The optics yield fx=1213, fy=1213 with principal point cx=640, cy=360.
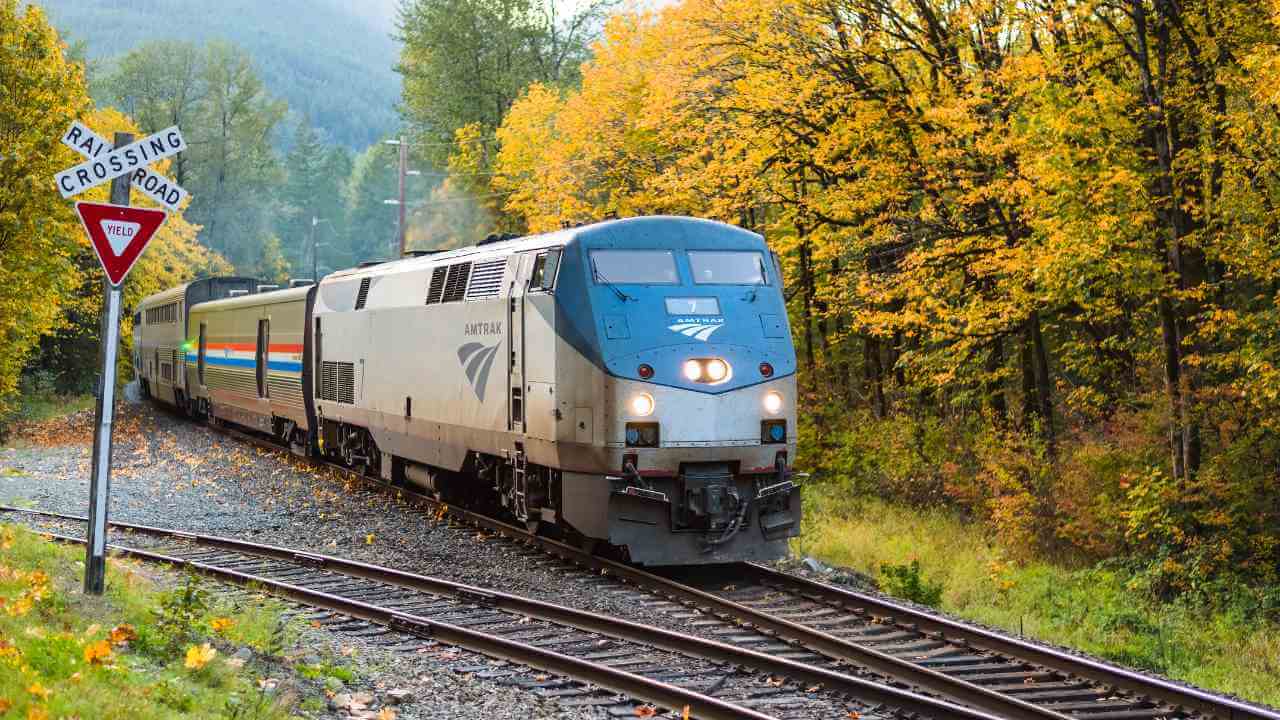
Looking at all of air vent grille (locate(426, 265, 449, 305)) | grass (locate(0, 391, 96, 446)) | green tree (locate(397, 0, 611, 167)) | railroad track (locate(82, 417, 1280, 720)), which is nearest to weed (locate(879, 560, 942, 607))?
railroad track (locate(82, 417, 1280, 720))

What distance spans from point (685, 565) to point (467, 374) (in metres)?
3.57

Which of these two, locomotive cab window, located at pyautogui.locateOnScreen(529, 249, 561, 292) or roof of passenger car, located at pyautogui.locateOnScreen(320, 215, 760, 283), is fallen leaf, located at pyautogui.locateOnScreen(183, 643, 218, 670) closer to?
locomotive cab window, located at pyautogui.locateOnScreen(529, 249, 561, 292)

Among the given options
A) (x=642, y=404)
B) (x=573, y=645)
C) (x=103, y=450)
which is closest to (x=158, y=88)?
(x=642, y=404)

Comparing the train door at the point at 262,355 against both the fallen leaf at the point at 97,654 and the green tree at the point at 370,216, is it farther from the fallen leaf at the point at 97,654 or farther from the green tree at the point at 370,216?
the green tree at the point at 370,216

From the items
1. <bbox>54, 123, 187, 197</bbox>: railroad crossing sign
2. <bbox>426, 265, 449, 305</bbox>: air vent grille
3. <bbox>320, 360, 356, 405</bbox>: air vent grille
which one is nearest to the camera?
<bbox>54, 123, 187, 197</bbox>: railroad crossing sign

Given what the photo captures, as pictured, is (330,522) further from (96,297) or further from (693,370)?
(96,297)

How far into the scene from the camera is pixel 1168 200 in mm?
14039

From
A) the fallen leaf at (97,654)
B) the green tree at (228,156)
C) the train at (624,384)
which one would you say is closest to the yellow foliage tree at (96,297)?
the green tree at (228,156)

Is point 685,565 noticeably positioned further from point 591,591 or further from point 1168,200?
point 1168,200

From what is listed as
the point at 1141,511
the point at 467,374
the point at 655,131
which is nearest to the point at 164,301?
the point at 655,131

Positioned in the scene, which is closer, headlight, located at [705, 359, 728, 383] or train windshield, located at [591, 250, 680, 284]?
headlight, located at [705, 359, 728, 383]

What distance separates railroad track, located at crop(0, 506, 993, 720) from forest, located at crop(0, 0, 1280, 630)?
22.2 feet

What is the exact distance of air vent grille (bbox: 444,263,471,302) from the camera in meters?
14.6

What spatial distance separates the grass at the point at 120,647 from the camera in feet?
19.6
